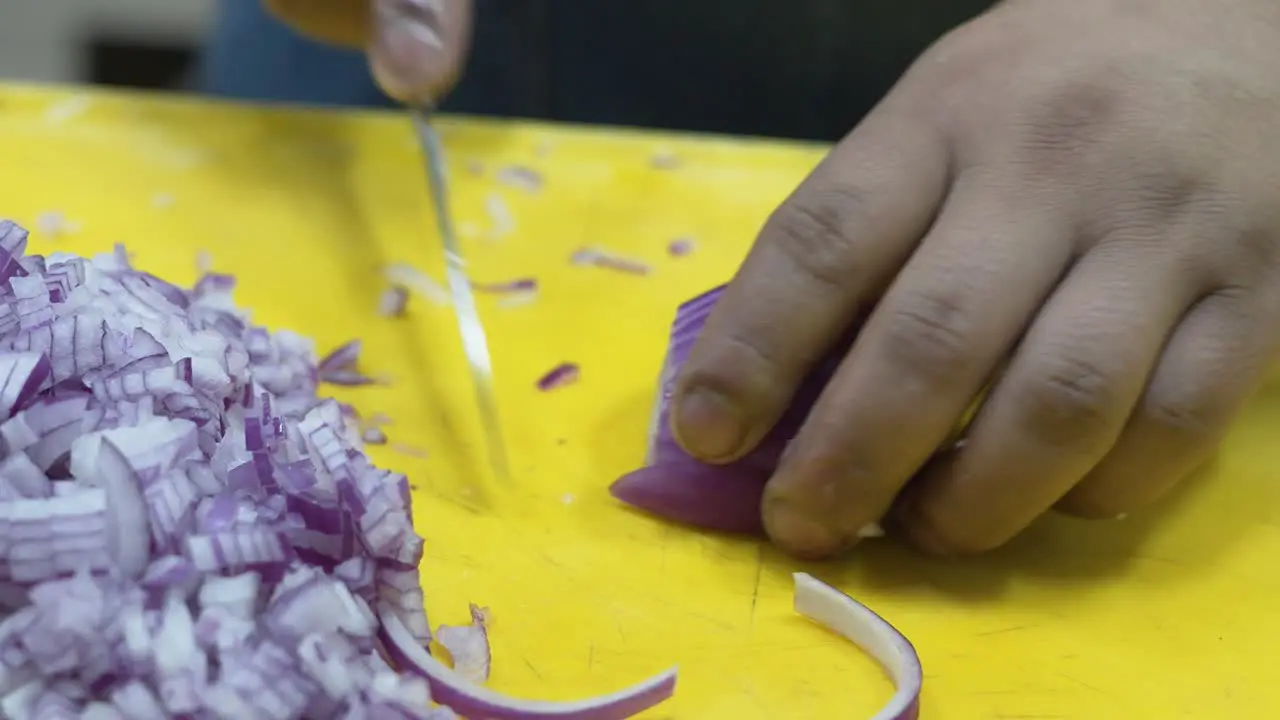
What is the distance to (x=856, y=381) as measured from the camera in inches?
27.3

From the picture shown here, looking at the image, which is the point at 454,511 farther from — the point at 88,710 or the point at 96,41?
the point at 96,41

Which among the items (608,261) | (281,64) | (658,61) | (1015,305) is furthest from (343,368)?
(281,64)

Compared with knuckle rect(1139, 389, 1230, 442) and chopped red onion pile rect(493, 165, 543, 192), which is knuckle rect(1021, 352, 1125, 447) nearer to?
knuckle rect(1139, 389, 1230, 442)

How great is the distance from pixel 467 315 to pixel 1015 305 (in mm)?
417

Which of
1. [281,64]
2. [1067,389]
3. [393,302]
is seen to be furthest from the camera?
[281,64]

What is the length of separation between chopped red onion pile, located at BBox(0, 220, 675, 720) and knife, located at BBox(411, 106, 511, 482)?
164 mm

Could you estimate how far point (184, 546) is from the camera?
56 cm

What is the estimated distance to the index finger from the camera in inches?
28.2

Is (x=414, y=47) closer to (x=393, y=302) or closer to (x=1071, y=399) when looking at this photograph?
(x=393, y=302)

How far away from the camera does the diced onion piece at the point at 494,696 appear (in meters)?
0.60

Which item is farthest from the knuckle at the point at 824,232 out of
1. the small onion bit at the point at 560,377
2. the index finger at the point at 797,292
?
the small onion bit at the point at 560,377

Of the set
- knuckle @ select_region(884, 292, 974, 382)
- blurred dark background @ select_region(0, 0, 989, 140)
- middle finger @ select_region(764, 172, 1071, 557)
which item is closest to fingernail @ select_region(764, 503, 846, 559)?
middle finger @ select_region(764, 172, 1071, 557)

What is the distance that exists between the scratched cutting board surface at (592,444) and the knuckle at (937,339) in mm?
73

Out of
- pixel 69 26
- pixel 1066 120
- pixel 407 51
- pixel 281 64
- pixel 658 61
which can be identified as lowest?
pixel 69 26
